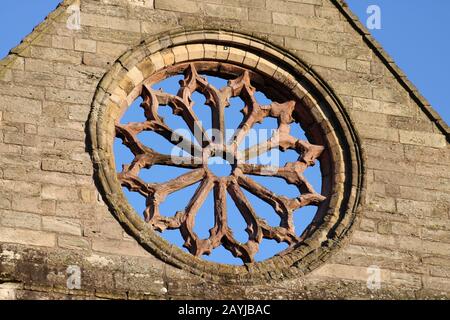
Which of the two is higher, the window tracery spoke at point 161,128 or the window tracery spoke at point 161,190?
the window tracery spoke at point 161,128

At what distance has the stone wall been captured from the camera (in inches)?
985

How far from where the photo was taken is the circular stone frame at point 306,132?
25547mm

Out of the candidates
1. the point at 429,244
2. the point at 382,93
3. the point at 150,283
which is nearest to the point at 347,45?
the point at 382,93

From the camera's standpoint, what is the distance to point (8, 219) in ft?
82.0

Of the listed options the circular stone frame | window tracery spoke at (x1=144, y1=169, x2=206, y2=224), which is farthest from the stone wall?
window tracery spoke at (x1=144, y1=169, x2=206, y2=224)

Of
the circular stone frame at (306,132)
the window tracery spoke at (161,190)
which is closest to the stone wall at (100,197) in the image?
the circular stone frame at (306,132)

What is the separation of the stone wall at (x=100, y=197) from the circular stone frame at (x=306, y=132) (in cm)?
11

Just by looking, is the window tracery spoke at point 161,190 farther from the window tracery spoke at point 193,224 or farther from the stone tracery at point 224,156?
the window tracery spoke at point 193,224

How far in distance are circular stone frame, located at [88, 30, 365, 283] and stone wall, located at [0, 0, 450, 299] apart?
0.35 feet

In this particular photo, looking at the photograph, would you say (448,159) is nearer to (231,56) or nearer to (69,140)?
(231,56)

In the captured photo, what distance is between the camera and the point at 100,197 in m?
25.5

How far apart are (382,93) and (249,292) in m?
3.57

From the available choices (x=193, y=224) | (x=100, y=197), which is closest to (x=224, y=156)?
(x=193, y=224)

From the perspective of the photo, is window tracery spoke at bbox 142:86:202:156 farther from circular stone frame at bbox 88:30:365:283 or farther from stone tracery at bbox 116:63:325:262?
circular stone frame at bbox 88:30:365:283
